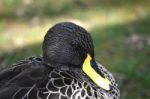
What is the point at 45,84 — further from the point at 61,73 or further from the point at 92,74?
the point at 92,74

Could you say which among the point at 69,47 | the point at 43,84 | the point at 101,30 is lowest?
the point at 101,30

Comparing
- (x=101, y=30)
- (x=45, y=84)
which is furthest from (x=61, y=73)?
(x=101, y=30)

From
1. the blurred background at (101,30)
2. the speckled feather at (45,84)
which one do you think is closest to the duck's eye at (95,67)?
the speckled feather at (45,84)

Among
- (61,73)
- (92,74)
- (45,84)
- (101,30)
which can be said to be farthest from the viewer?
(101,30)

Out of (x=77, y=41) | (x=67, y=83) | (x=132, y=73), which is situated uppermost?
(x=77, y=41)

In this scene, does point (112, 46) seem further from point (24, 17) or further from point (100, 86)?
point (100, 86)

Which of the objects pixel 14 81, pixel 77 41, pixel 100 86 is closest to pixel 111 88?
pixel 100 86

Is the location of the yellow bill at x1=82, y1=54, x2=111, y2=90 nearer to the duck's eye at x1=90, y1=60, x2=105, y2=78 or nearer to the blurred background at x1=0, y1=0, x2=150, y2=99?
the duck's eye at x1=90, y1=60, x2=105, y2=78
